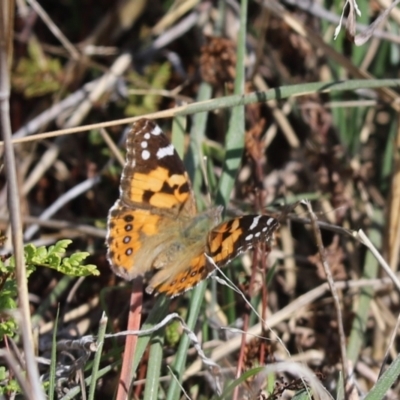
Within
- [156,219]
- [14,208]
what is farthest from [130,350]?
[14,208]

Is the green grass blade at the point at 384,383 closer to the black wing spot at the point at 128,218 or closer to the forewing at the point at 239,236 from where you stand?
the forewing at the point at 239,236

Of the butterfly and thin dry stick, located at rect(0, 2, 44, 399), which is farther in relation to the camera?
the butterfly

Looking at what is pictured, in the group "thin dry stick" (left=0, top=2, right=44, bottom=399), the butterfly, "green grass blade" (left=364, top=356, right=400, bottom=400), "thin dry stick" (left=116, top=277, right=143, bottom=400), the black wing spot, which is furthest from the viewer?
the black wing spot

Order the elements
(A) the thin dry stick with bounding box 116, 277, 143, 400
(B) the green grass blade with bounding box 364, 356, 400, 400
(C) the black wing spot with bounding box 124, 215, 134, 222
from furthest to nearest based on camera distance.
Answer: (C) the black wing spot with bounding box 124, 215, 134, 222 < (A) the thin dry stick with bounding box 116, 277, 143, 400 < (B) the green grass blade with bounding box 364, 356, 400, 400

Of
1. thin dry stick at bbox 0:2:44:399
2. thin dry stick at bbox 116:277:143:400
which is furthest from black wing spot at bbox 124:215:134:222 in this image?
thin dry stick at bbox 0:2:44:399

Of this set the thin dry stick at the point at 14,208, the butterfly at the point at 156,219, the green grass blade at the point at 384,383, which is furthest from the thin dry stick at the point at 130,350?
the green grass blade at the point at 384,383

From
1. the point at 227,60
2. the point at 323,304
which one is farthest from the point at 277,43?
the point at 323,304

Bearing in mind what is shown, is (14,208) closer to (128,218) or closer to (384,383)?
(128,218)

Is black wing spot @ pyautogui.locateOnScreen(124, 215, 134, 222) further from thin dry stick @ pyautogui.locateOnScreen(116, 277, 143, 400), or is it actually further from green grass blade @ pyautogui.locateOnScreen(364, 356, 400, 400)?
green grass blade @ pyautogui.locateOnScreen(364, 356, 400, 400)

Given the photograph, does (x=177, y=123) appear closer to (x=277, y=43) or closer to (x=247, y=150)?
(x=247, y=150)

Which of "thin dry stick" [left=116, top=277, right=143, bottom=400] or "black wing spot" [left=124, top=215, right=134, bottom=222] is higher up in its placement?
"black wing spot" [left=124, top=215, right=134, bottom=222]
